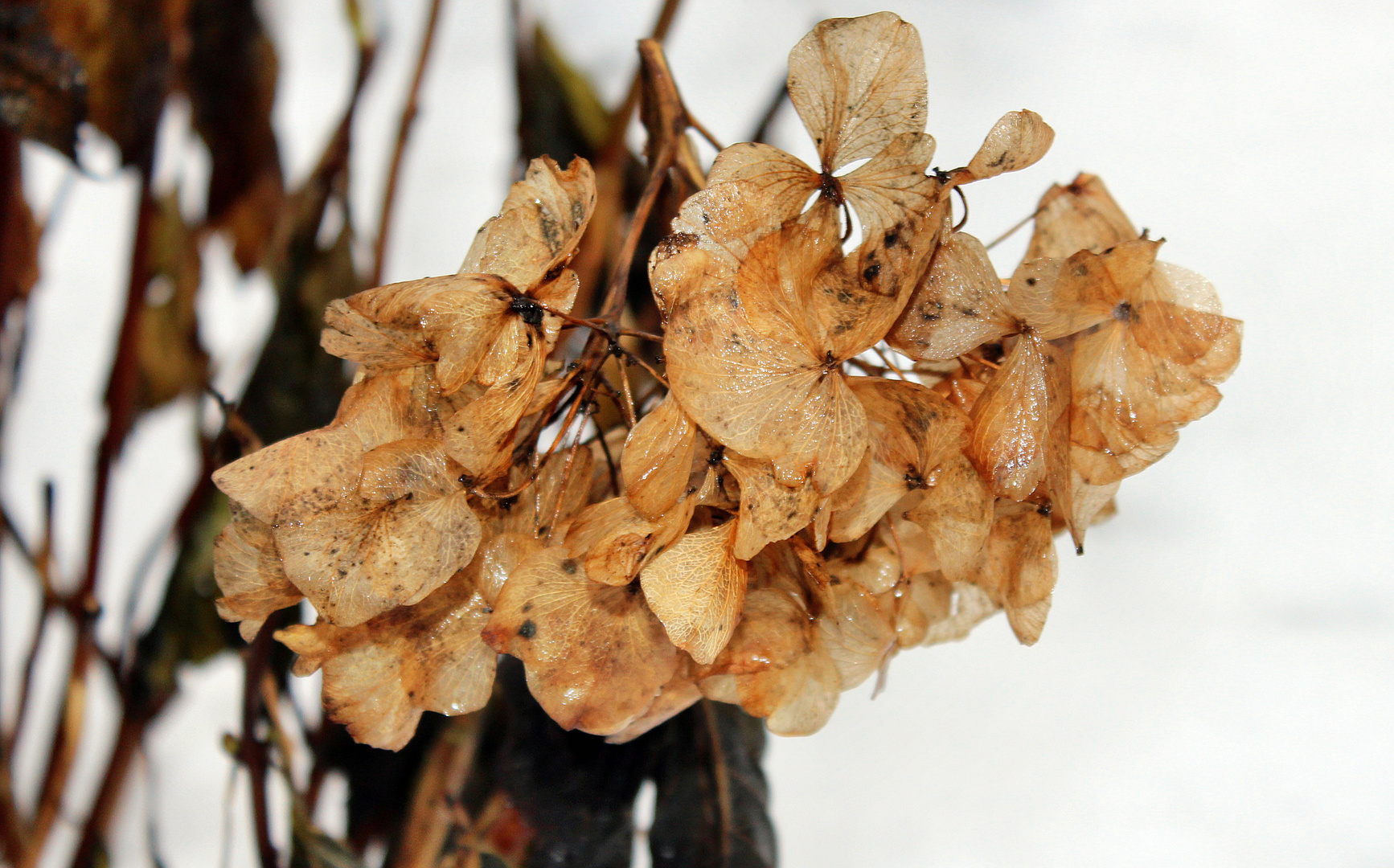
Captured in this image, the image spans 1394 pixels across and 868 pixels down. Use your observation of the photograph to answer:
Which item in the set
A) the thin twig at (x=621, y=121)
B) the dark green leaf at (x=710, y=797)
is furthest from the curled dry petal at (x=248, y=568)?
the thin twig at (x=621, y=121)

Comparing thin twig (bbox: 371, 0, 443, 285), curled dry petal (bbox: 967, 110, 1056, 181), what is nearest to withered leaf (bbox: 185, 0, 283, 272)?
thin twig (bbox: 371, 0, 443, 285)

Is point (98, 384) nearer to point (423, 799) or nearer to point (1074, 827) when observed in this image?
point (423, 799)

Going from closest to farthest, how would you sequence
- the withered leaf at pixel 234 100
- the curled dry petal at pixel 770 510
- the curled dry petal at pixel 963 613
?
the curled dry petal at pixel 770 510
the curled dry petal at pixel 963 613
the withered leaf at pixel 234 100

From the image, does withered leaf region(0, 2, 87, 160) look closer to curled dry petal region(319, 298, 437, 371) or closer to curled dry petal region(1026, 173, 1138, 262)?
curled dry petal region(319, 298, 437, 371)

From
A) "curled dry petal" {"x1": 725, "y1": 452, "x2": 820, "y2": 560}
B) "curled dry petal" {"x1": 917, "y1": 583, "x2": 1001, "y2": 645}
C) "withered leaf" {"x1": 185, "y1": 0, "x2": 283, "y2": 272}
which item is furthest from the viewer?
"withered leaf" {"x1": 185, "y1": 0, "x2": 283, "y2": 272}

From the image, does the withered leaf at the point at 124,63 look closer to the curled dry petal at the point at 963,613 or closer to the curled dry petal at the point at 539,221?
the curled dry petal at the point at 539,221

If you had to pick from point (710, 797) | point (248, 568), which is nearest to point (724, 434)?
point (248, 568)
